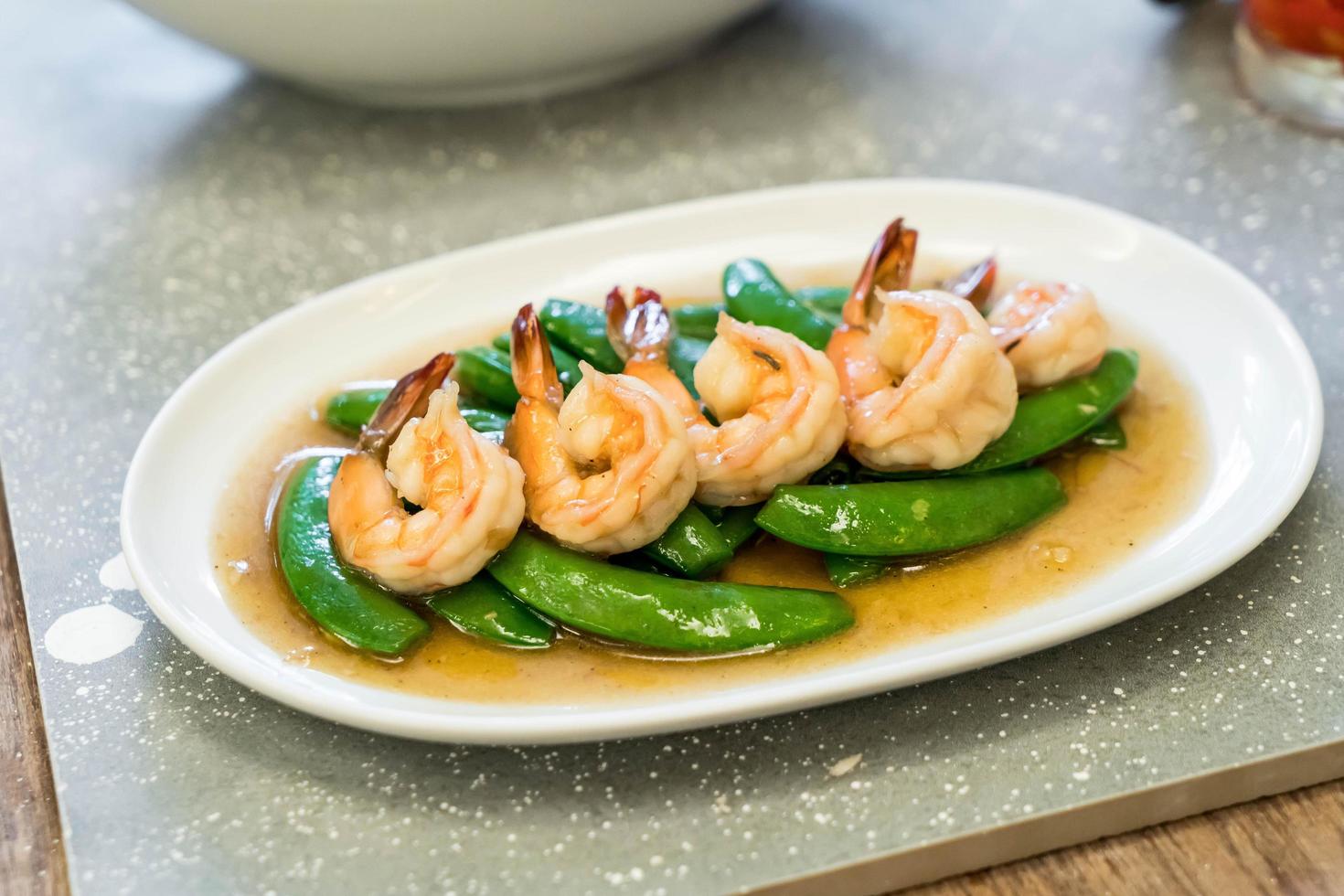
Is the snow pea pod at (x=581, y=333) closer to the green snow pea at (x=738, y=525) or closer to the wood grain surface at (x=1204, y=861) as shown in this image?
the green snow pea at (x=738, y=525)

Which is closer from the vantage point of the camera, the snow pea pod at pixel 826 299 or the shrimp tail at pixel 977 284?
the shrimp tail at pixel 977 284

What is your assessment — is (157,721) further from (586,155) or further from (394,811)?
(586,155)

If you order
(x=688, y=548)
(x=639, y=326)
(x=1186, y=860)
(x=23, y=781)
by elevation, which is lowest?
(x=23, y=781)

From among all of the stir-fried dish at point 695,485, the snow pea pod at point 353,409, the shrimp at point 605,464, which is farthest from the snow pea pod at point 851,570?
the snow pea pod at point 353,409

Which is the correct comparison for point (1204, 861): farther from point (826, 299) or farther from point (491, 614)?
point (826, 299)

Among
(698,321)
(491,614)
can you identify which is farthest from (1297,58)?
(491,614)

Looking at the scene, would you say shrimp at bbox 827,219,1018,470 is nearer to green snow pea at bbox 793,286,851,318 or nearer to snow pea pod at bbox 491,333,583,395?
green snow pea at bbox 793,286,851,318

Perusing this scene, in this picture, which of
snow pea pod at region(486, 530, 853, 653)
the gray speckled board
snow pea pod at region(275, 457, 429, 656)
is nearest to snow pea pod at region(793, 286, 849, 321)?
snow pea pod at region(486, 530, 853, 653)
